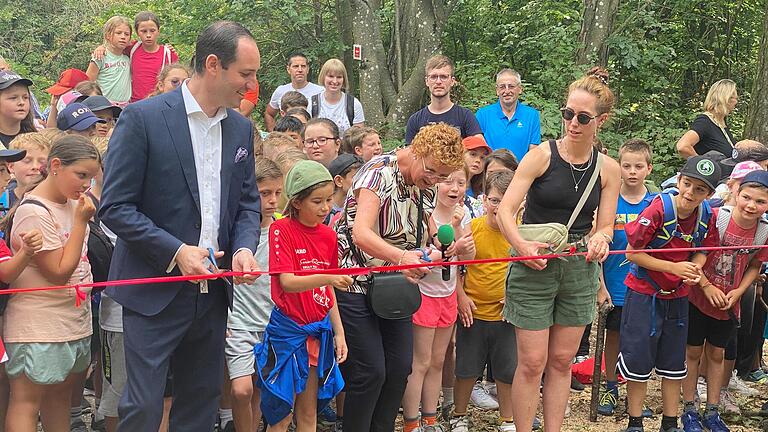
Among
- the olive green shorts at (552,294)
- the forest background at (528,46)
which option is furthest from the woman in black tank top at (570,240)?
the forest background at (528,46)

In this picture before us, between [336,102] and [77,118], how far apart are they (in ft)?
9.90

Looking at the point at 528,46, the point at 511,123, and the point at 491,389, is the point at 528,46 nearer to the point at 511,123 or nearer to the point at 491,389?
the point at 511,123

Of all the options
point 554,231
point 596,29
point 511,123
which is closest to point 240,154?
point 554,231

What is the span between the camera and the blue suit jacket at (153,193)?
3273 millimetres

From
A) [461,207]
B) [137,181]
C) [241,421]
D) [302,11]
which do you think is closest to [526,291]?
[461,207]

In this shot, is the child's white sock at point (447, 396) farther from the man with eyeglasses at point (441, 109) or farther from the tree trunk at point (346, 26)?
the tree trunk at point (346, 26)

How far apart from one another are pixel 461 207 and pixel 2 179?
258cm

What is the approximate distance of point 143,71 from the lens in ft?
26.5

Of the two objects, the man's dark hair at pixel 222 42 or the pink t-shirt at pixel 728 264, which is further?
the pink t-shirt at pixel 728 264

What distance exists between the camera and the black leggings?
4355mm

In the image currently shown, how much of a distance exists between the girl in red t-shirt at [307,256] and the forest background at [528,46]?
688cm

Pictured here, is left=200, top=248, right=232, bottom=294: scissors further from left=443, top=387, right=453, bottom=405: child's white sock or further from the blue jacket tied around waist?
left=443, top=387, right=453, bottom=405: child's white sock

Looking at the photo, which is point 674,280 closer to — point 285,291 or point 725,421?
point 725,421

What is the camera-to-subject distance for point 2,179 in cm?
428
